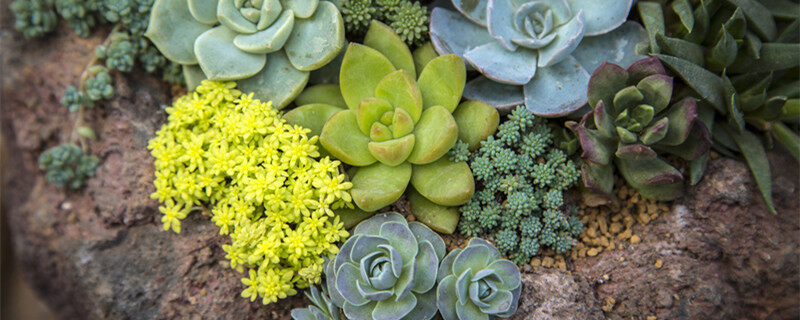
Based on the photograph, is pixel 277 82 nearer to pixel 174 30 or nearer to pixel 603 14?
pixel 174 30

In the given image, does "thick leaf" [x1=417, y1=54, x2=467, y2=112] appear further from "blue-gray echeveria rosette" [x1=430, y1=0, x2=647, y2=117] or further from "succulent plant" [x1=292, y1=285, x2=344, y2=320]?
"succulent plant" [x1=292, y1=285, x2=344, y2=320]

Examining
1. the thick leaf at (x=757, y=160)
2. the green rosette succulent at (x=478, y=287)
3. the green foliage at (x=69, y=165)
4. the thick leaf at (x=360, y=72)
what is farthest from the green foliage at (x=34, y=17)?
the thick leaf at (x=757, y=160)

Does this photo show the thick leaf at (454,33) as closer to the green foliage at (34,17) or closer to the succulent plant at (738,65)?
the succulent plant at (738,65)

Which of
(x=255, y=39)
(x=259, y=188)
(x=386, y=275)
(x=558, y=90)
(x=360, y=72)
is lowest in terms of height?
(x=386, y=275)

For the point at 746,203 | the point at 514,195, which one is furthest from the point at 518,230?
the point at 746,203

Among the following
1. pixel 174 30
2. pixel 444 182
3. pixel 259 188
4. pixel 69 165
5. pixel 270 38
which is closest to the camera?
pixel 259 188

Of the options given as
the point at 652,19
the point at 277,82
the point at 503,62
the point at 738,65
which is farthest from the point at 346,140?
the point at 738,65

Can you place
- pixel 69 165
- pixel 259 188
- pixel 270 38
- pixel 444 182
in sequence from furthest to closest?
pixel 69 165 < pixel 270 38 < pixel 444 182 < pixel 259 188
